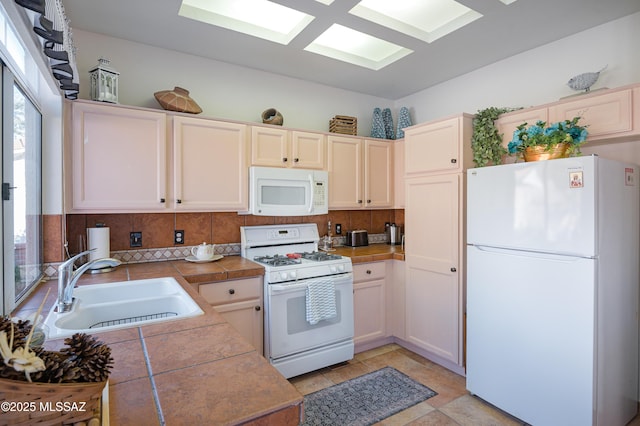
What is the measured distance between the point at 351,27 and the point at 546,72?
1.56 meters

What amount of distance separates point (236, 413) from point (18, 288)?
4.98 ft

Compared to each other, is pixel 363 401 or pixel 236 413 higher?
pixel 236 413

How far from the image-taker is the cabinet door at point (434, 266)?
257 cm

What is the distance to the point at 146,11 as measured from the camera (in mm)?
2137

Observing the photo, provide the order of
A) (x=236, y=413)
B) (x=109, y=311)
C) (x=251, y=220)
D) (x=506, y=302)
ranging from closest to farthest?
(x=236, y=413)
(x=109, y=311)
(x=506, y=302)
(x=251, y=220)

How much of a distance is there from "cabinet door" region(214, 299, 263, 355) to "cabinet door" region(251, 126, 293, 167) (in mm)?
1108

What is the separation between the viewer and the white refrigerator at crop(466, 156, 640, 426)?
171 centimetres

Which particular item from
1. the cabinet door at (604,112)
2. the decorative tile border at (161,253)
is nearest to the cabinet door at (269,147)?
the decorative tile border at (161,253)

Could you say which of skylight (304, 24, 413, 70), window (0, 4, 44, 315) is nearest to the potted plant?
skylight (304, 24, 413, 70)

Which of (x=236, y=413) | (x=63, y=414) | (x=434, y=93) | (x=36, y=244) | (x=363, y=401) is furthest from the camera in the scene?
(x=434, y=93)

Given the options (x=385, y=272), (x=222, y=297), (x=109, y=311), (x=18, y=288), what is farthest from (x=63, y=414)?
(x=385, y=272)

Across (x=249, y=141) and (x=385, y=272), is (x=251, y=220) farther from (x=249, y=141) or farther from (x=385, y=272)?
(x=385, y=272)

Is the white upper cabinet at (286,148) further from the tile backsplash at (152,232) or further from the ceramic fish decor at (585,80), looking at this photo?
the ceramic fish decor at (585,80)

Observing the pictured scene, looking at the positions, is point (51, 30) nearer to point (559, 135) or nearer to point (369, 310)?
point (559, 135)
